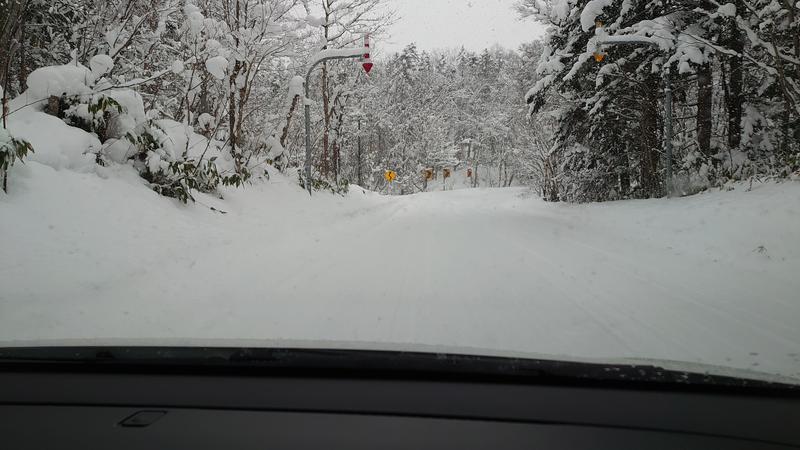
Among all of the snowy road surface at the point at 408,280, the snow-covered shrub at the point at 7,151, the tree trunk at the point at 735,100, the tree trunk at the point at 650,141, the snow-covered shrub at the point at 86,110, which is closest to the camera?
the snowy road surface at the point at 408,280

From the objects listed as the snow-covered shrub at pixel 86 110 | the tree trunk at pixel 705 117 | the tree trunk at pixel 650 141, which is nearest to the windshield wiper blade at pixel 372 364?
the snow-covered shrub at pixel 86 110

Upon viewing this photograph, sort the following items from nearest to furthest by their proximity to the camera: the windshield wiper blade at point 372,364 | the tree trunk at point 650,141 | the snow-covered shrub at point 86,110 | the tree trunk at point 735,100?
1. the windshield wiper blade at point 372,364
2. the snow-covered shrub at point 86,110
3. the tree trunk at point 735,100
4. the tree trunk at point 650,141

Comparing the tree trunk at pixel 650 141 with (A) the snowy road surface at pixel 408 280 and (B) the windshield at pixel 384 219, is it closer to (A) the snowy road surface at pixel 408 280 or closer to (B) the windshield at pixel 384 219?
(B) the windshield at pixel 384 219

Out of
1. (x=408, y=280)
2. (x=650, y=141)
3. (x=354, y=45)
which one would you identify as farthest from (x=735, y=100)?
(x=354, y=45)

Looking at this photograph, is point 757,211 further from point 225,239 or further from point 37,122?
point 37,122

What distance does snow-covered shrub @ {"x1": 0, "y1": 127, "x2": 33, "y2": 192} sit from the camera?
5625 mm

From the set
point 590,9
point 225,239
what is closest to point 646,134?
point 590,9

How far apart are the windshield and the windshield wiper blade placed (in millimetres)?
106

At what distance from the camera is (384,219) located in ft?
46.5

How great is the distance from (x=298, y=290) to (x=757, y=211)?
7.64 metres

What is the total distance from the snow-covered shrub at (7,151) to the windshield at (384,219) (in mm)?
38

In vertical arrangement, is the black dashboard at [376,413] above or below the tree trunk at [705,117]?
below

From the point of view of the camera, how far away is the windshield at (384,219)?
4152mm

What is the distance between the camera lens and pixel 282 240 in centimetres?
931
